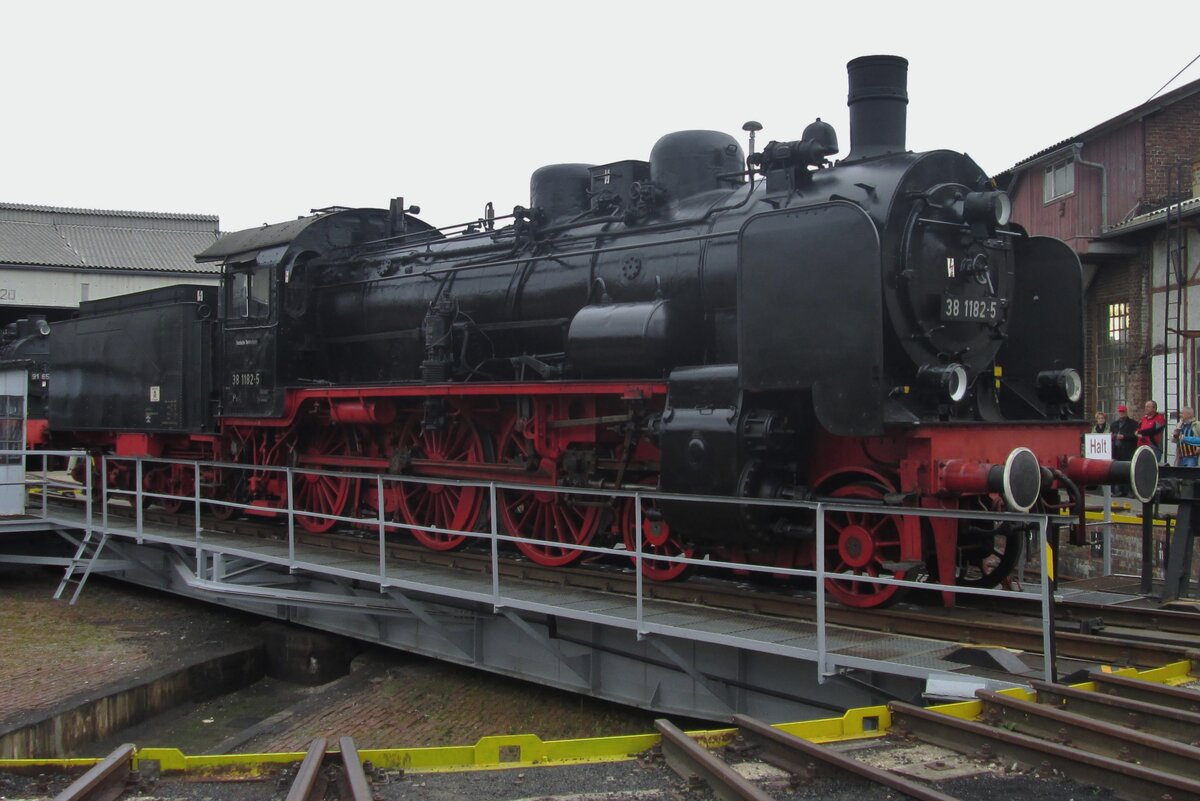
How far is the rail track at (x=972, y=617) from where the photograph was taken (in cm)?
666

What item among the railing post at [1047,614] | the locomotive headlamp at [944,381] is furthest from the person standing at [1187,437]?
the railing post at [1047,614]

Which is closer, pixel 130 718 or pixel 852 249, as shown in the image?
pixel 852 249

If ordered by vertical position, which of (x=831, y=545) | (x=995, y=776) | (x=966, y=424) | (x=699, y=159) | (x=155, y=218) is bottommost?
(x=995, y=776)

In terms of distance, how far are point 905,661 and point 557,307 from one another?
5.49m

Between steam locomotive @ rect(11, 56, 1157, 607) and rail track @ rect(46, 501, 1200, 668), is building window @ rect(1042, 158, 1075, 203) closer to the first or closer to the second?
steam locomotive @ rect(11, 56, 1157, 607)

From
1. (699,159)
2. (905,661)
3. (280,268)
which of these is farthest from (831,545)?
(280,268)

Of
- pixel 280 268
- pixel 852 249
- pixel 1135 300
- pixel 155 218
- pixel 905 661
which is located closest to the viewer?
pixel 905 661

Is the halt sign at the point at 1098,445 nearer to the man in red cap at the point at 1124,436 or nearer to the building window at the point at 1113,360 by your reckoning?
the man in red cap at the point at 1124,436

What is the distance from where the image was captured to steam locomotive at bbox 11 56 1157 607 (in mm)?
7793

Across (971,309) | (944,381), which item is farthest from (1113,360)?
(944,381)

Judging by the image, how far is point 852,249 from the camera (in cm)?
766

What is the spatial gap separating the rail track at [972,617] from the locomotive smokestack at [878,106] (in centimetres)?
376

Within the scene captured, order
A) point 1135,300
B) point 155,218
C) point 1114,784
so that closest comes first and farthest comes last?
point 1114,784, point 1135,300, point 155,218

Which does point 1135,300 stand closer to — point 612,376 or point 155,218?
point 612,376
